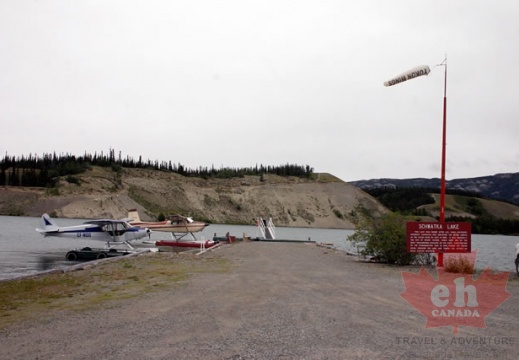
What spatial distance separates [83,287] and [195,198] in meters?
135

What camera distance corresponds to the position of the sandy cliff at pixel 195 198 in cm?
12281

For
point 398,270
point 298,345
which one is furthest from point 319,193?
point 298,345

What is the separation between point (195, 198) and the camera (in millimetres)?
147500

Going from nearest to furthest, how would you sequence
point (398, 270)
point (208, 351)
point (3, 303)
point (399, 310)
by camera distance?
point (208, 351), point (399, 310), point (3, 303), point (398, 270)

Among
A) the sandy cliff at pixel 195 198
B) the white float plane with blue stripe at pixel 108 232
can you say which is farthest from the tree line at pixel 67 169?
the white float plane with blue stripe at pixel 108 232

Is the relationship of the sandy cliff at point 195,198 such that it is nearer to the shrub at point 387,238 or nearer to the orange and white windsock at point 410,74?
the shrub at point 387,238

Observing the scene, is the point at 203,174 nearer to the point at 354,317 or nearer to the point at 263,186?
the point at 263,186

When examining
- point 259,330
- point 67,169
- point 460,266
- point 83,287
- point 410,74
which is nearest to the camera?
point 259,330

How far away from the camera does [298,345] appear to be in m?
6.84

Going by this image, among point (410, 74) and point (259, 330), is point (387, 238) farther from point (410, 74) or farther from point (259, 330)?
point (259, 330)

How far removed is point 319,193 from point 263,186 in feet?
65.2

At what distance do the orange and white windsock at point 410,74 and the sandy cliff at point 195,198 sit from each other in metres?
107

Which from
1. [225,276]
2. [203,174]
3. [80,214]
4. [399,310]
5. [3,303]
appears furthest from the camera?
[203,174]

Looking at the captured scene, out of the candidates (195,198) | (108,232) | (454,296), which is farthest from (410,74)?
(195,198)
